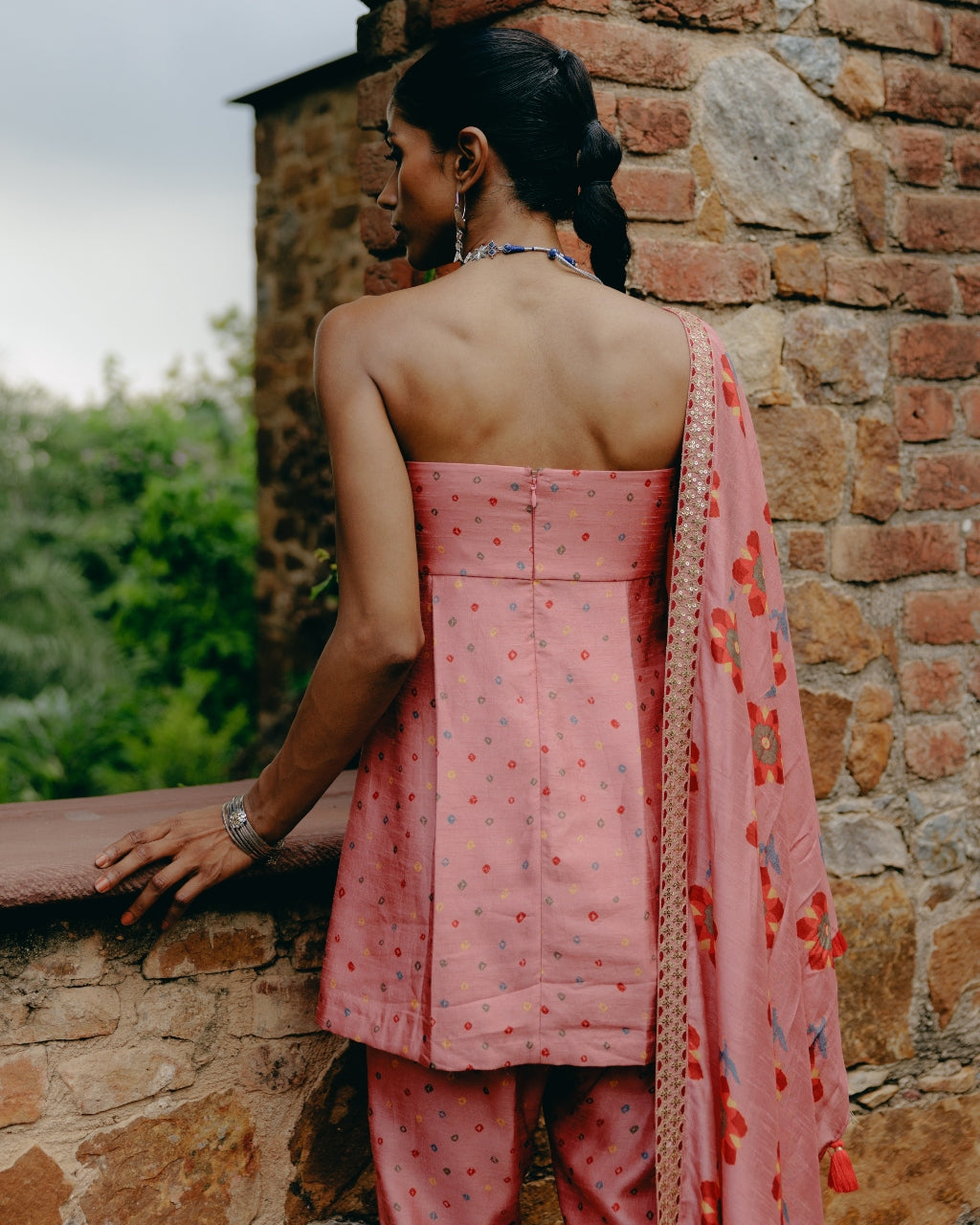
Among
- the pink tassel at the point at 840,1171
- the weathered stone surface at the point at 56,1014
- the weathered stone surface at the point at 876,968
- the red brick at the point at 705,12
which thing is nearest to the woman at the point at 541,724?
the pink tassel at the point at 840,1171

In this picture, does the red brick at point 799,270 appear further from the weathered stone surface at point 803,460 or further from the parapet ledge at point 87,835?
the parapet ledge at point 87,835

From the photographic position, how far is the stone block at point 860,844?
2.29 metres

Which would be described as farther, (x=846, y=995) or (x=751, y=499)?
(x=846, y=995)

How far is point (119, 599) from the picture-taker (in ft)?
30.0

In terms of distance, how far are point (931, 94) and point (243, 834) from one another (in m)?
1.95

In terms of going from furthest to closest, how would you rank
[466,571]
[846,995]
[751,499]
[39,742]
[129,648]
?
[129,648]
[39,742]
[846,995]
[751,499]
[466,571]

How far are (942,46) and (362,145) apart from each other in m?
1.18

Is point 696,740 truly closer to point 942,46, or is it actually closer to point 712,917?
point 712,917

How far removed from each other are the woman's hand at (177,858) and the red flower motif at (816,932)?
788mm

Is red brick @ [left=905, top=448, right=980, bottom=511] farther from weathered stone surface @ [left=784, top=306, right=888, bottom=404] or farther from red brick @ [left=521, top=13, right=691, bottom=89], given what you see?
red brick @ [left=521, top=13, right=691, bottom=89]

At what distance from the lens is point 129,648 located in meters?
8.99

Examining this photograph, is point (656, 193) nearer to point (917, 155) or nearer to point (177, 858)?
point (917, 155)

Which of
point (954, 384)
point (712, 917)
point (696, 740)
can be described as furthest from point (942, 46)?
point (712, 917)

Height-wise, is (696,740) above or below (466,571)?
below
